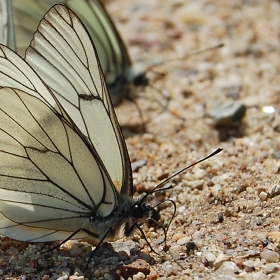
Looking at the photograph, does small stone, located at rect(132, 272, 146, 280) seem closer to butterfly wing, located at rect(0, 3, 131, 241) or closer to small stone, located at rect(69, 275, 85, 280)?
small stone, located at rect(69, 275, 85, 280)

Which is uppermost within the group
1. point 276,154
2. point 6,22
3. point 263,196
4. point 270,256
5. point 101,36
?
point 101,36

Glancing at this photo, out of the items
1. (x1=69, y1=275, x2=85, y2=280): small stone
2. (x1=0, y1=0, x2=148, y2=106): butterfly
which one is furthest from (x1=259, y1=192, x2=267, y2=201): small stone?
(x1=0, y1=0, x2=148, y2=106): butterfly

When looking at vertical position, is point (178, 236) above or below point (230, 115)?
below

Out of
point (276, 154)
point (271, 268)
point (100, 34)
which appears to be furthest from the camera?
point (100, 34)

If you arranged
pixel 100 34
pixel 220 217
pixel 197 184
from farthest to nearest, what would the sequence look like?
1. pixel 100 34
2. pixel 197 184
3. pixel 220 217

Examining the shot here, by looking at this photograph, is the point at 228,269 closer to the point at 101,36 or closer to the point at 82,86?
the point at 82,86

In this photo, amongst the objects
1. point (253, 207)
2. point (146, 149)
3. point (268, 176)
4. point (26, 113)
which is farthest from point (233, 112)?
point (26, 113)

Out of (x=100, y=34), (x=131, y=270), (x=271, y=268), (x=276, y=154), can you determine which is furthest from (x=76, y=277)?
(x=100, y=34)
